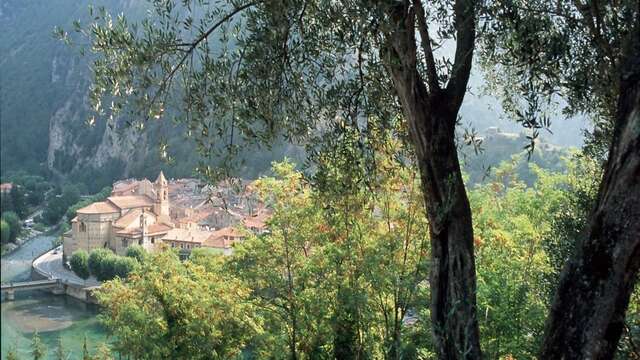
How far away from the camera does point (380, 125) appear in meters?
4.02

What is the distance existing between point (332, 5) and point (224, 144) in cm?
117

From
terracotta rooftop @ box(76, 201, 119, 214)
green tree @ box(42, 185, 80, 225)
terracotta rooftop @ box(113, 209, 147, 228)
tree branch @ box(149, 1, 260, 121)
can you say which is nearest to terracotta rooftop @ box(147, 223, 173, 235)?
terracotta rooftop @ box(113, 209, 147, 228)

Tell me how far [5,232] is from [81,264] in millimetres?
37583

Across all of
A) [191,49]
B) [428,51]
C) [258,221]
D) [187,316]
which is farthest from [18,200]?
[258,221]

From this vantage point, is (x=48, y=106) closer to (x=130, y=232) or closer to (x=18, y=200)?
(x=130, y=232)

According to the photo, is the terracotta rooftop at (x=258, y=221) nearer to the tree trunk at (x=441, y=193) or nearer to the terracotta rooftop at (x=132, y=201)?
the tree trunk at (x=441, y=193)

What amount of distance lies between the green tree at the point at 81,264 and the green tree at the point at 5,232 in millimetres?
35906

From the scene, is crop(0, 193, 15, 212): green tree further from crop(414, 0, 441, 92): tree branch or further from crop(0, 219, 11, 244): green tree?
crop(414, 0, 441, 92): tree branch

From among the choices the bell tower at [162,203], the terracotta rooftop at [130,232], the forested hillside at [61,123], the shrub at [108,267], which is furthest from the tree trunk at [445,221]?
the terracotta rooftop at [130,232]

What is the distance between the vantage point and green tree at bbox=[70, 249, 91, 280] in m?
35.6

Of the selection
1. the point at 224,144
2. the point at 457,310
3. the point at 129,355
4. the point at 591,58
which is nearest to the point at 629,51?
the point at 591,58

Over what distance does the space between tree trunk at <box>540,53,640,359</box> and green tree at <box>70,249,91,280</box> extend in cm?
3616

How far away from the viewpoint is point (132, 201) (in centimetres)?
3950

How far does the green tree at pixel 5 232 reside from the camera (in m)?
1.62
